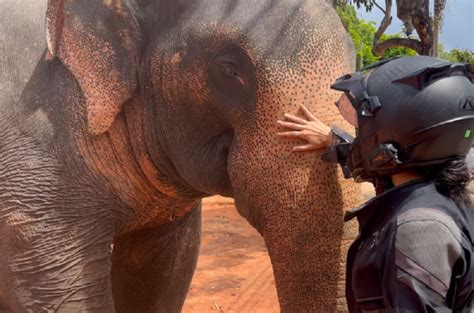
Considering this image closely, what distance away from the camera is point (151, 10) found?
231cm

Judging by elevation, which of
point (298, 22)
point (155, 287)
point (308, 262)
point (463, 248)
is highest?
point (298, 22)

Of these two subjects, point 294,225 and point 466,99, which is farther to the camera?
point 294,225

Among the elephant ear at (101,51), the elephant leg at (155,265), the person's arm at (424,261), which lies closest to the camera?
the person's arm at (424,261)

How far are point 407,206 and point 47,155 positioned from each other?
1.36 meters

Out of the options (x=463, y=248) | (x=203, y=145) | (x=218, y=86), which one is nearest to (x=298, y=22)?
(x=218, y=86)

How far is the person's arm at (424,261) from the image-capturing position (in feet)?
4.45

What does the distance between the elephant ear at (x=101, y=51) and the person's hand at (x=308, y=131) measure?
0.66 meters

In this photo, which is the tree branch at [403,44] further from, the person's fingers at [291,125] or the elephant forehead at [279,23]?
the person's fingers at [291,125]

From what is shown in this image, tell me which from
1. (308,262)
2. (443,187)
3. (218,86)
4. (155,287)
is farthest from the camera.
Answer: (155,287)

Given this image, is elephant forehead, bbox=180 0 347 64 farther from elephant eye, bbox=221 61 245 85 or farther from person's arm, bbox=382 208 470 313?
person's arm, bbox=382 208 470 313

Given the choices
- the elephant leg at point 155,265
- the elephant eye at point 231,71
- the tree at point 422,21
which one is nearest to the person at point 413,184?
the elephant eye at point 231,71

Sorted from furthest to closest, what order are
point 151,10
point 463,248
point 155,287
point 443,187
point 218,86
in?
1. point 155,287
2. point 151,10
3. point 218,86
4. point 443,187
5. point 463,248

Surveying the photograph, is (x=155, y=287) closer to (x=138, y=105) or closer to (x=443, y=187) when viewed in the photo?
(x=138, y=105)

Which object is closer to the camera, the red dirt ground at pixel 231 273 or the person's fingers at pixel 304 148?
the person's fingers at pixel 304 148
